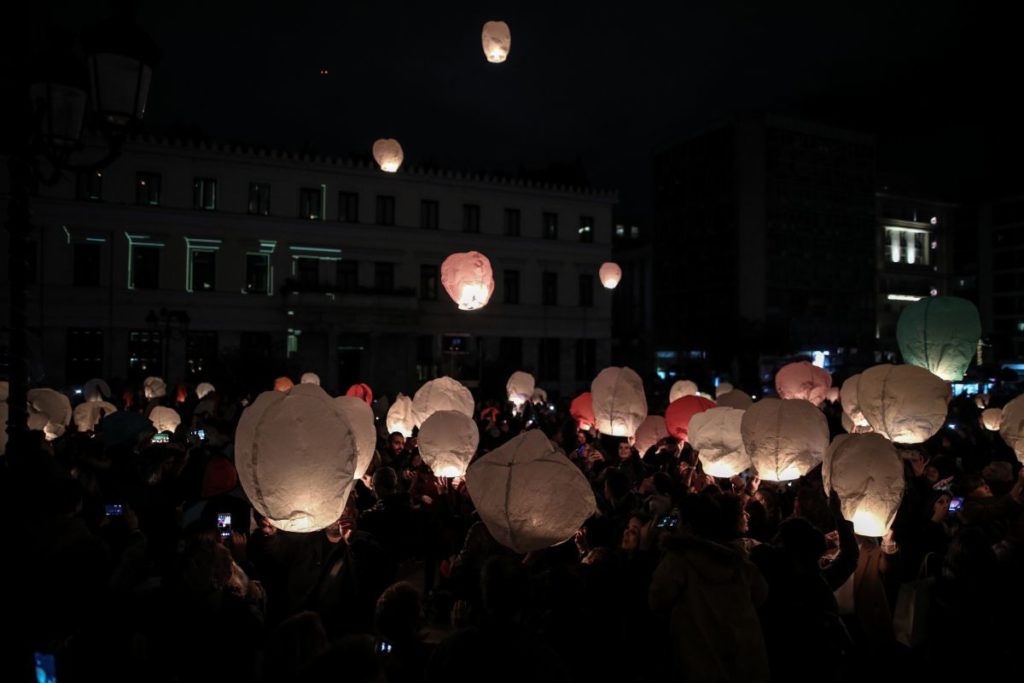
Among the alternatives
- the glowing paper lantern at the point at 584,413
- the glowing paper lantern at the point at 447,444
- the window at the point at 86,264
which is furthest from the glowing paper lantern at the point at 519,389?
the window at the point at 86,264

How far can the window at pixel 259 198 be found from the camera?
3575 centimetres

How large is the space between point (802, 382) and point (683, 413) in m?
6.01

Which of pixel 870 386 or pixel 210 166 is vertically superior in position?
pixel 210 166

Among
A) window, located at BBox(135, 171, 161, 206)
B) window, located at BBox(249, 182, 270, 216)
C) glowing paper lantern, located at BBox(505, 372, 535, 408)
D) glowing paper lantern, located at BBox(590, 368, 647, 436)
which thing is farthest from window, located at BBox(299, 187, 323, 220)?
glowing paper lantern, located at BBox(590, 368, 647, 436)

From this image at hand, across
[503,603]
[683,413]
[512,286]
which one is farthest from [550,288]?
[503,603]

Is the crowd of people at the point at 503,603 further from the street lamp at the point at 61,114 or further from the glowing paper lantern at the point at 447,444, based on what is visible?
the glowing paper lantern at the point at 447,444

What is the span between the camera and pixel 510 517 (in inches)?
179

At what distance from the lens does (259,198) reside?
36.0 metres

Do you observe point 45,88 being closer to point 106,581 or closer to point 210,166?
point 106,581

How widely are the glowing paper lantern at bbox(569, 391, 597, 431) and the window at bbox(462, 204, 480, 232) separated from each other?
28.2 m

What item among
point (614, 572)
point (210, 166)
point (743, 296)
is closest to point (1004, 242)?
point (743, 296)

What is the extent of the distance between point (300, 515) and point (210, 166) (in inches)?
1364

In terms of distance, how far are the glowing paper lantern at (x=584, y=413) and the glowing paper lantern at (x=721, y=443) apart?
4.77 m

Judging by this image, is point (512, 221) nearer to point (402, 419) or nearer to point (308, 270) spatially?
point (308, 270)
